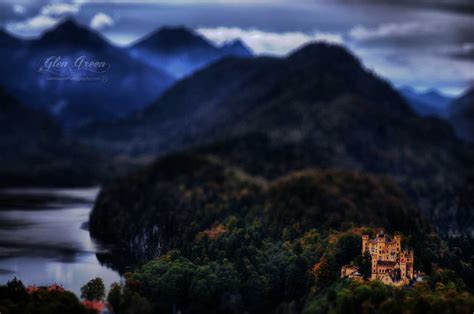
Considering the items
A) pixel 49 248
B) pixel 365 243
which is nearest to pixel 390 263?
pixel 365 243

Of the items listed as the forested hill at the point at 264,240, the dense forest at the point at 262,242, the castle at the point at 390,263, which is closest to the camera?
the castle at the point at 390,263

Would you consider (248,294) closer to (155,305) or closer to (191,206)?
(155,305)

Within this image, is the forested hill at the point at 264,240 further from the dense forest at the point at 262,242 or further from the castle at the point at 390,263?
the castle at the point at 390,263

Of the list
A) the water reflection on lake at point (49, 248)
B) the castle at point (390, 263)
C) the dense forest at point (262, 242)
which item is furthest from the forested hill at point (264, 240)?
the water reflection on lake at point (49, 248)

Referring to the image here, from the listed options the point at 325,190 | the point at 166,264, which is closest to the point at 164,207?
the point at 325,190

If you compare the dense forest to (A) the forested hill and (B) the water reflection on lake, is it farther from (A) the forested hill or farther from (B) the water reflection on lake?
(B) the water reflection on lake

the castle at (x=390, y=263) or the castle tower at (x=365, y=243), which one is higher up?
the castle tower at (x=365, y=243)
